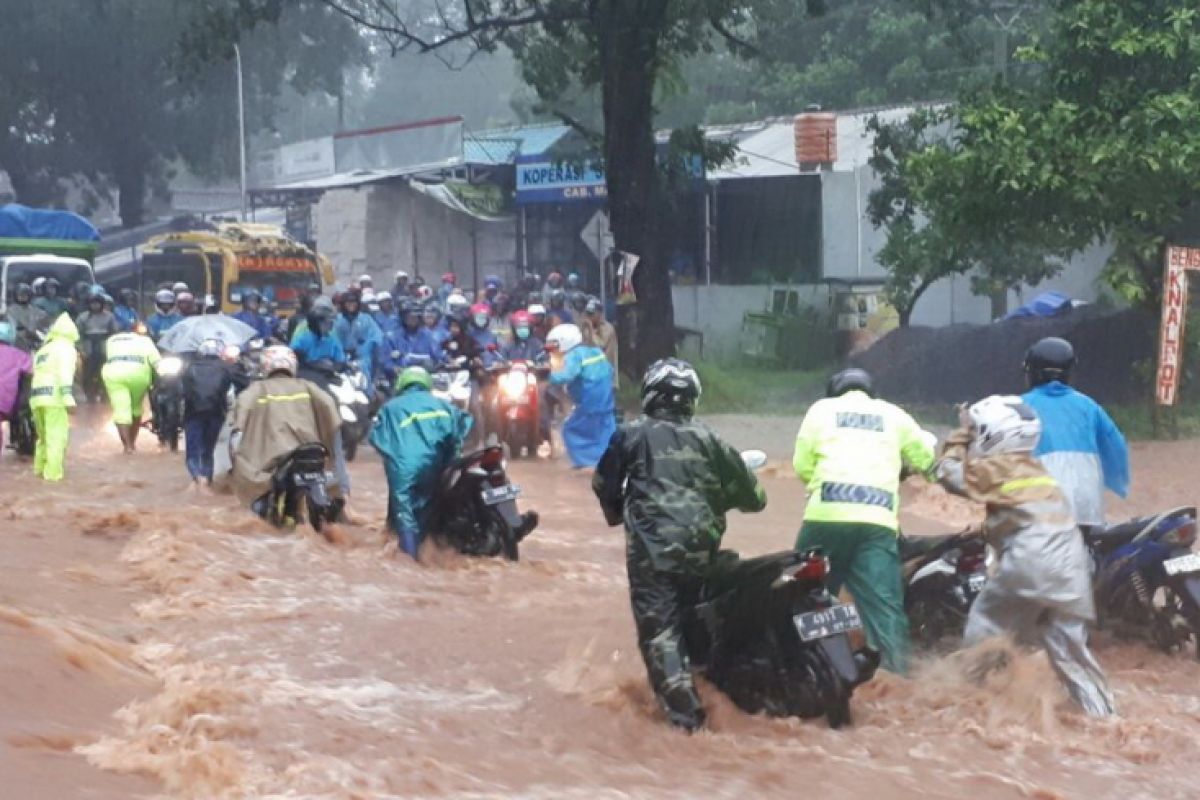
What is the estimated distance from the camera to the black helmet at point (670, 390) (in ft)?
25.2

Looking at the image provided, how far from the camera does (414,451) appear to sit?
11391 millimetres

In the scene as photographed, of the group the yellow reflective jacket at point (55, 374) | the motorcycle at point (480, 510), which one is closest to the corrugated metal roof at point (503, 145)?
the yellow reflective jacket at point (55, 374)

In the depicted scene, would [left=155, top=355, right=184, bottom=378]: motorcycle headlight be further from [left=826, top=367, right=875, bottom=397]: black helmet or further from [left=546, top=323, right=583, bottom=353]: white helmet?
[left=826, top=367, right=875, bottom=397]: black helmet

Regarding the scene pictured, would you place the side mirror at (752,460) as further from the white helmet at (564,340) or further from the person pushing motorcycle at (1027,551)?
the white helmet at (564,340)

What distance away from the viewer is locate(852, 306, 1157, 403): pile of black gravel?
23125 millimetres

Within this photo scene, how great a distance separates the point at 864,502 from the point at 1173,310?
997 cm

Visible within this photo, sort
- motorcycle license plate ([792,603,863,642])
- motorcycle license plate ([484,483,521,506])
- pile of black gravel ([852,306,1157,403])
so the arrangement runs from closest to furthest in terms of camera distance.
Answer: motorcycle license plate ([792,603,863,642]) < motorcycle license plate ([484,483,521,506]) < pile of black gravel ([852,306,1157,403])

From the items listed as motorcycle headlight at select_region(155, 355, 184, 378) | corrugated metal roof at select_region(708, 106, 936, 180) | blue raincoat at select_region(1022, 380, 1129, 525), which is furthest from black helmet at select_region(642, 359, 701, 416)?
corrugated metal roof at select_region(708, 106, 936, 180)

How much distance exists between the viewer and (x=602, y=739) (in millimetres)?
7414

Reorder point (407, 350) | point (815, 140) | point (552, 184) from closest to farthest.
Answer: point (407, 350)
point (815, 140)
point (552, 184)

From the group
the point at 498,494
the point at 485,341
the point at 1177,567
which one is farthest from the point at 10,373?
the point at 1177,567

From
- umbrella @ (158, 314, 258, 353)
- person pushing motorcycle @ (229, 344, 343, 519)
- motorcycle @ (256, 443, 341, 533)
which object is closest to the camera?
motorcycle @ (256, 443, 341, 533)

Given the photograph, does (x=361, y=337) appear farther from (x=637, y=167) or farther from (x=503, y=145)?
(x=503, y=145)

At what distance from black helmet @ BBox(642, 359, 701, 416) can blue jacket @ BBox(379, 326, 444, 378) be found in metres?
12.1
